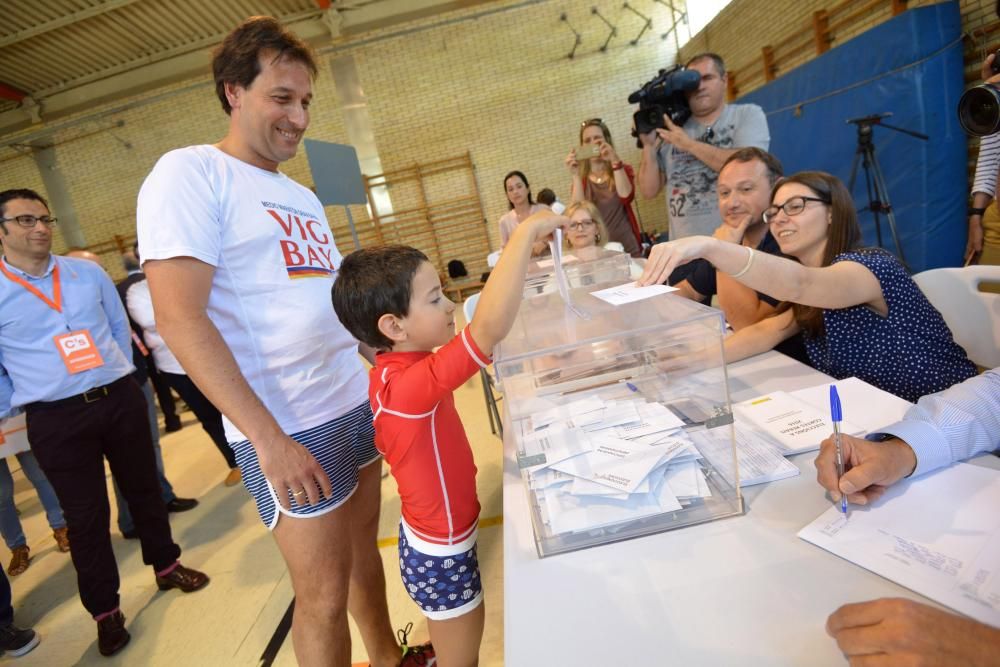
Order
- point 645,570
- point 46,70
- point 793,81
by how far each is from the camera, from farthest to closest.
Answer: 1. point 46,70
2. point 793,81
3. point 645,570

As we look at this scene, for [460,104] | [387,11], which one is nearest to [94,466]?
[460,104]

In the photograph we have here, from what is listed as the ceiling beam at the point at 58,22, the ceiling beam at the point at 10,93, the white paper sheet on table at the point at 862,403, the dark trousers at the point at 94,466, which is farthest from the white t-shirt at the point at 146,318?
the ceiling beam at the point at 10,93

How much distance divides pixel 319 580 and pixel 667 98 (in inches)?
97.2

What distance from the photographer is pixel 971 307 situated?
1414 millimetres

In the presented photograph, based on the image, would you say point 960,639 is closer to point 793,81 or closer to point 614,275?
point 614,275

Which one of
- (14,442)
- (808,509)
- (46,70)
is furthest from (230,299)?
(46,70)

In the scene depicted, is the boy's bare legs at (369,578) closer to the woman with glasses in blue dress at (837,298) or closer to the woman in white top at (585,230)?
the woman with glasses in blue dress at (837,298)

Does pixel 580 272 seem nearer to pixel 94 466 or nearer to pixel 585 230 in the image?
pixel 585 230

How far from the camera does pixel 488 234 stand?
30.1ft

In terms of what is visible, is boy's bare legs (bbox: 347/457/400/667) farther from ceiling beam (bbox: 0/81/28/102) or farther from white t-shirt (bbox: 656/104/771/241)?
ceiling beam (bbox: 0/81/28/102)

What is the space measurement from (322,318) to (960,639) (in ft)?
3.55

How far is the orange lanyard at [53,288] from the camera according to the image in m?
1.81

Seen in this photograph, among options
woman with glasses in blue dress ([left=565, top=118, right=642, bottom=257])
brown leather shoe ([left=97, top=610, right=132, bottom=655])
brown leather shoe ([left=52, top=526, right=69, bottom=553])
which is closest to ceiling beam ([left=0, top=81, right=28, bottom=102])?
brown leather shoe ([left=52, top=526, right=69, bottom=553])

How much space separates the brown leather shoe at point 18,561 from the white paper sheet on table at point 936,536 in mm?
3650
